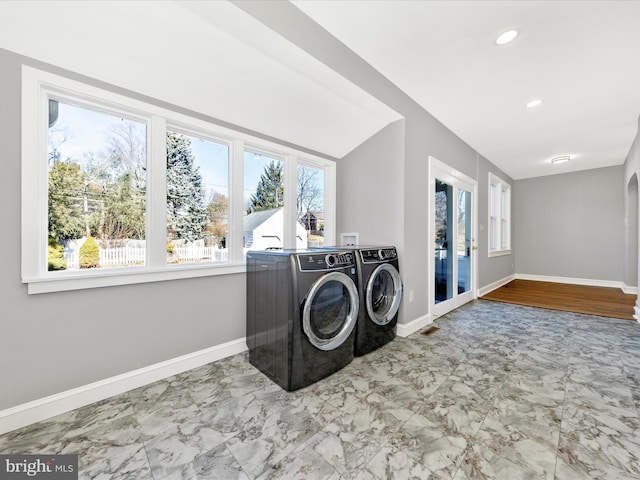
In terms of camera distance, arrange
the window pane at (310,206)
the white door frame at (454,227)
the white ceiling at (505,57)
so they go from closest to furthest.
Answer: the white ceiling at (505,57), the window pane at (310,206), the white door frame at (454,227)

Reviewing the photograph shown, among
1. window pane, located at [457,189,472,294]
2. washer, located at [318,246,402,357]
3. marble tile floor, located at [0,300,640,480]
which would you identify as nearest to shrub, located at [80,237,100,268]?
marble tile floor, located at [0,300,640,480]

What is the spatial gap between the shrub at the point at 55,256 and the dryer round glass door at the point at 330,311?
5.03ft

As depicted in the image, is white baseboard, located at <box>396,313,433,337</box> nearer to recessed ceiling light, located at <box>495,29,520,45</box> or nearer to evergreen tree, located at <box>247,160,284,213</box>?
evergreen tree, located at <box>247,160,284,213</box>

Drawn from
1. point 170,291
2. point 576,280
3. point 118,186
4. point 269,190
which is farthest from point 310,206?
point 576,280

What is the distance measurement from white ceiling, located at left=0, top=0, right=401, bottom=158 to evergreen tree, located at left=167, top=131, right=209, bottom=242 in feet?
1.13

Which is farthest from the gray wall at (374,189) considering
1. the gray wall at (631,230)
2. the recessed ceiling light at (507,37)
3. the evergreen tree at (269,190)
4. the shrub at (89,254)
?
the gray wall at (631,230)

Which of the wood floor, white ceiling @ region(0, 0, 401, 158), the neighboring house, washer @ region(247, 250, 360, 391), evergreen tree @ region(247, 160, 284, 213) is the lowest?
the wood floor

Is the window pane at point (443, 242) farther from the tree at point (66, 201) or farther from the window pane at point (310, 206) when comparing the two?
the tree at point (66, 201)

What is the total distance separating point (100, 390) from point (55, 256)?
89 centimetres

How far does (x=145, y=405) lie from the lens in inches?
65.9

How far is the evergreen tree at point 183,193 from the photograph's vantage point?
212 centimetres

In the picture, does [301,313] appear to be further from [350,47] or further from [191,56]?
[350,47]

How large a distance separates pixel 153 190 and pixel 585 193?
7.93 meters

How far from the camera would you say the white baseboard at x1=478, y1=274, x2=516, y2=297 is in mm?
4668
